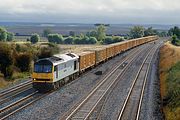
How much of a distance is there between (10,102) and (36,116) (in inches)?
199

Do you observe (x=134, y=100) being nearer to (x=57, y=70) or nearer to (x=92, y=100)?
(x=92, y=100)

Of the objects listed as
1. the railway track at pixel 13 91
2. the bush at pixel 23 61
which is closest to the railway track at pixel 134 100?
the railway track at pixel 13 91

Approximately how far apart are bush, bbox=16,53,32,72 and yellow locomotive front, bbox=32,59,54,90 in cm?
1757

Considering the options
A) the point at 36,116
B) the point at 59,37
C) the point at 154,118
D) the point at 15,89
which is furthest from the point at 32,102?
the point at 59,37

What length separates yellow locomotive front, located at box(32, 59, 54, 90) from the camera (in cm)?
3384

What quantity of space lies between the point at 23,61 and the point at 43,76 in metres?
18.2

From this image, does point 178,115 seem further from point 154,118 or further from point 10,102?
point 10,102

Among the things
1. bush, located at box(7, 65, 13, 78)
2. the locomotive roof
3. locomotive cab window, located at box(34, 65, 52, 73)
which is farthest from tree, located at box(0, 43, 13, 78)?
locomotive cab window, located at box(34, 65, 52, 73)

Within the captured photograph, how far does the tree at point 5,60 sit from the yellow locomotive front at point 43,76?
43.1 ft

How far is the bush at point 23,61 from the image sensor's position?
51.4m

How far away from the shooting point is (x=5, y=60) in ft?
155

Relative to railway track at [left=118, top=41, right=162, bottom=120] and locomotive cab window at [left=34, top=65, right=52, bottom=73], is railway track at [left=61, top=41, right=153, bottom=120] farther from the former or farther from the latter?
locomotive cab window at [left=34, top=65, right=52, bottom=73]

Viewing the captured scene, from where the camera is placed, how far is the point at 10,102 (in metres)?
29.8

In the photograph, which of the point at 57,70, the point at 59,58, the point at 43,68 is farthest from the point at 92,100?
the point at 59,58
